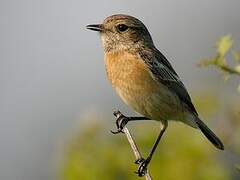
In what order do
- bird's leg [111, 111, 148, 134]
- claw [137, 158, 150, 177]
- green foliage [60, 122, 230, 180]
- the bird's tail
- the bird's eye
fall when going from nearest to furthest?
claw [137, 158, 150, 177]
green foliage [60, 122, 230, 180]
the bird's tail
bird's leg [111, 111, 148, 134]
the bird's eye

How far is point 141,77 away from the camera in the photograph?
8.03 metres

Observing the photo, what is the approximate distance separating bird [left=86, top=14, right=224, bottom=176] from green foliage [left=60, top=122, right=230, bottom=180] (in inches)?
25.3

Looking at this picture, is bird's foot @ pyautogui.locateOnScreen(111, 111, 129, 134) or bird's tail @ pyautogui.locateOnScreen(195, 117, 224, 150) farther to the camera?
bird's foot @ pyautogui.locateOnScreen(111, 111, 129, 134)

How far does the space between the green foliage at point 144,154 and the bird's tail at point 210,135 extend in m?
0.66

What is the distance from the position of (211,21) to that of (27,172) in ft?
39.7

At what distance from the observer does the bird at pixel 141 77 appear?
313 inches

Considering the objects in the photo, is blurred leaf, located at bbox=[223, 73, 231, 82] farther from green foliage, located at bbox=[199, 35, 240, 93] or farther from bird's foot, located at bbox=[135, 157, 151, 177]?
bird's foot, located at bbox=[135, 157, 151, 177]

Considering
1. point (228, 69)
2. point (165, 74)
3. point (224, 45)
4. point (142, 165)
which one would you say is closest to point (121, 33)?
point (165, 74)

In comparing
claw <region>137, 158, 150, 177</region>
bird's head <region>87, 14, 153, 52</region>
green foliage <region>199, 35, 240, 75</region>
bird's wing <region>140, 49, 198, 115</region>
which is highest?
green foliage <region>199, 35, 240, 75</region>

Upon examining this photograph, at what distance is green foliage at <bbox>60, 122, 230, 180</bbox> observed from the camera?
657cm

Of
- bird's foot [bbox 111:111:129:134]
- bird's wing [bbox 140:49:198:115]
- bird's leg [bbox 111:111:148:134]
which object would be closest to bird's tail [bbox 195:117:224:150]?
bird's wing [bbox 140:49:198:115]

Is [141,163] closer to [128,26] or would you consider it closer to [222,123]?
[222,123]

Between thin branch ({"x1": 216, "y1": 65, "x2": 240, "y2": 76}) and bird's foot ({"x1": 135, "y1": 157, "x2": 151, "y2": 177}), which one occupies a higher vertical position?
thin branch ({"x1": 216, "y1": 65, "x2": 240, "y2": 76})

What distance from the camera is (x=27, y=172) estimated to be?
1825 centimetres
